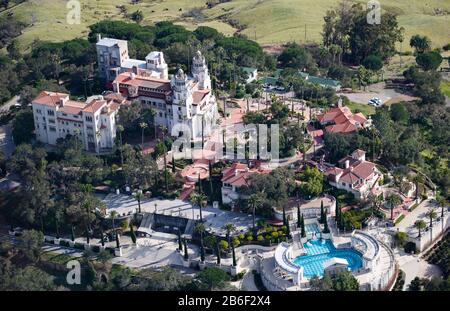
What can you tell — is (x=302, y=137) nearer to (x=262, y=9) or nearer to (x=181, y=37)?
(x=181, y=37)

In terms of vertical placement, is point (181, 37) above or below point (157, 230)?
above

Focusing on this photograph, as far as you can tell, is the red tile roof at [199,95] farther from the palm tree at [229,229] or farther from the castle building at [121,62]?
the palm tree at [229,229]

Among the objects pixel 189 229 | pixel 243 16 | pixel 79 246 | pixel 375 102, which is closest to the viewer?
pixel 79 246

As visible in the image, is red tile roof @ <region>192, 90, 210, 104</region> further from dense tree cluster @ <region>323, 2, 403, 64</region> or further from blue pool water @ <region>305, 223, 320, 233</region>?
dense tree cluster @ <region>323, 2, 403, 64</region>

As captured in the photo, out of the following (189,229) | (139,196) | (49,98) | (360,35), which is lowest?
(189,229)

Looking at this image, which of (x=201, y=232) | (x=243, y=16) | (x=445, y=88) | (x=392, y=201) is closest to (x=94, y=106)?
(x=201, y=232)

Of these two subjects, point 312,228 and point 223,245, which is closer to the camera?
point 223,245

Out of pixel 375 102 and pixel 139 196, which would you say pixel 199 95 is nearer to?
pixel 139 196
